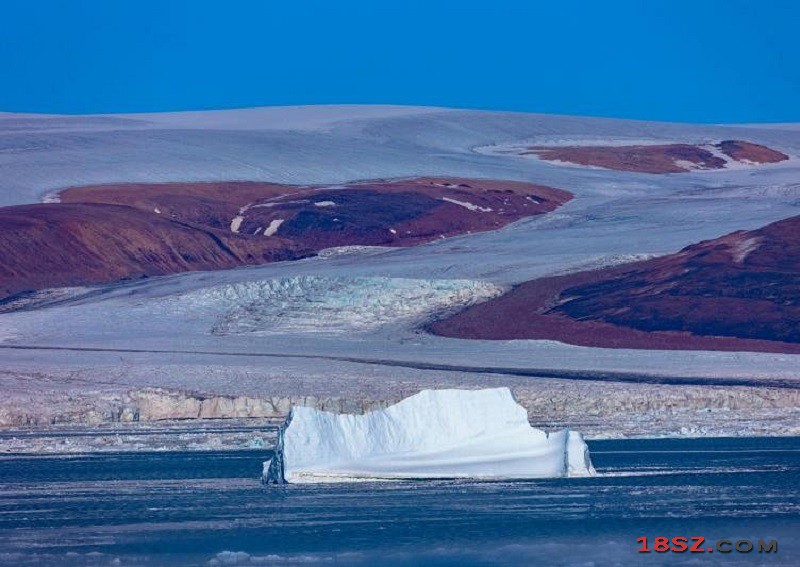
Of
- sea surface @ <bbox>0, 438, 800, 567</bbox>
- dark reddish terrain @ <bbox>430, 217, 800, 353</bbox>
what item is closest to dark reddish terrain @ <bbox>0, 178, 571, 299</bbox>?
dark reddish terrain @ <bbox>430, 217, 800, 353</bbox>

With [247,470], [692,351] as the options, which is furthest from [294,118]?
→ [247,470]

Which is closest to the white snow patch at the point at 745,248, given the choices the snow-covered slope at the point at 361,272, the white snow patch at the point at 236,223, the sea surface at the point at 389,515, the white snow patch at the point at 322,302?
the snow-covered slope at the point at 361,272

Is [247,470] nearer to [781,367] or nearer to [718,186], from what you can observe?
[781,367]

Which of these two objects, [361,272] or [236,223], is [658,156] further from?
[361,272]

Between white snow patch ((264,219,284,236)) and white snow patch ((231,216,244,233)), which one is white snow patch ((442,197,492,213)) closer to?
white snow patch ((264,219,284,236))

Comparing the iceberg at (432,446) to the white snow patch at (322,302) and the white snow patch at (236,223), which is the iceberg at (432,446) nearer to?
the white snow patch at (322,302)

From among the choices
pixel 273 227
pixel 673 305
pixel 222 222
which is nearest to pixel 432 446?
pixel 673 305
